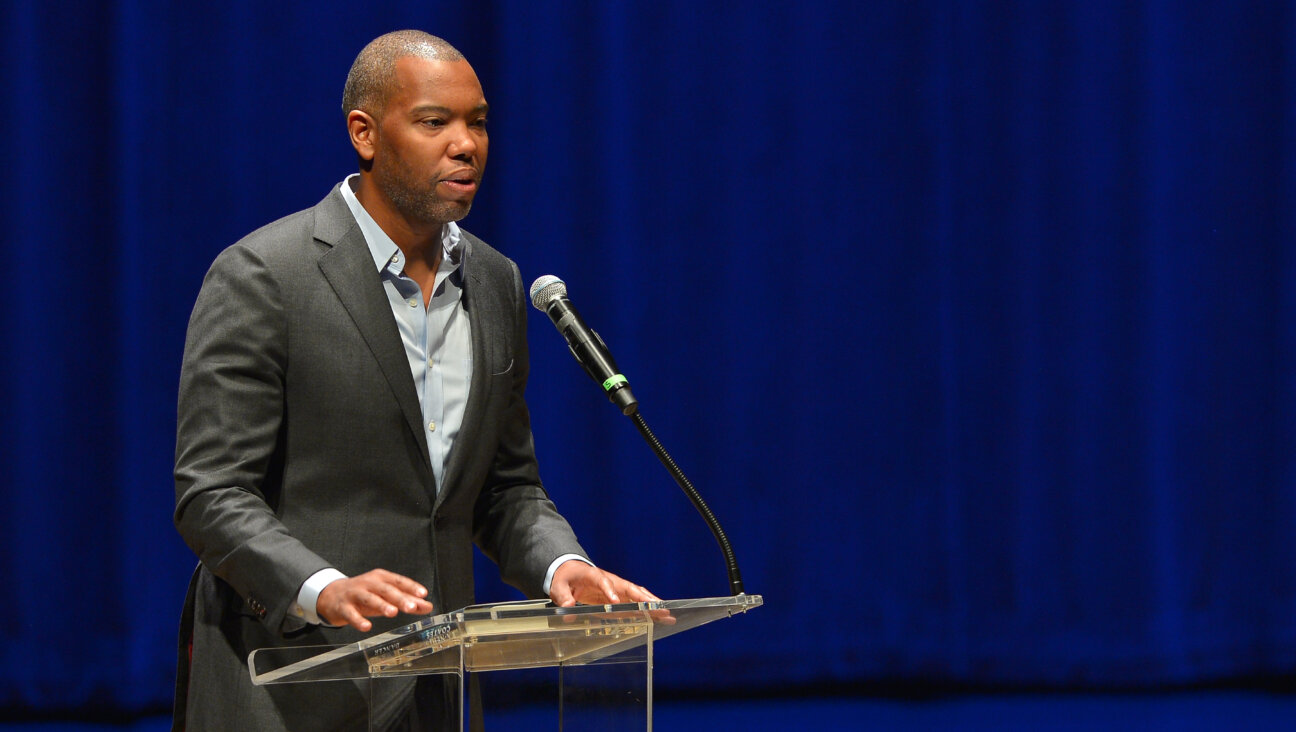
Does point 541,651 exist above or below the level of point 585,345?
below

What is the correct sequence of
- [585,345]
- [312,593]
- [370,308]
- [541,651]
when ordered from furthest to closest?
[370,308]
[585,345]
[312,593]
[541,651]

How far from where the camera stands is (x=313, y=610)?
1.39 metres

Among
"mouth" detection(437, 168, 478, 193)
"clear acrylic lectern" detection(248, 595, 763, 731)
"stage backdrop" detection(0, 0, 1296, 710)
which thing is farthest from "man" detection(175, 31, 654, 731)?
"stage backdrop" detection(0, 0, 1296, 710)

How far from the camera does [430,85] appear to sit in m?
1.67

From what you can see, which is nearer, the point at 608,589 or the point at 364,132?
the point at 608,589

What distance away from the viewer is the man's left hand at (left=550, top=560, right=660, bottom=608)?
1431 mm

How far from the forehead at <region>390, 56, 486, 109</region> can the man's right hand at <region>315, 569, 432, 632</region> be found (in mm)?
636

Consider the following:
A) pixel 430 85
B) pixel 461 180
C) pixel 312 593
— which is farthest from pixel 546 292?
pixel 312 593

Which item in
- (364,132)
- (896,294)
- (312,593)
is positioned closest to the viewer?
(312,593)

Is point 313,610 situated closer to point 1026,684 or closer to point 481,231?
point 481,231

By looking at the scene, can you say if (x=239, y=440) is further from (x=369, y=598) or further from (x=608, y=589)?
(x=608, y=589)

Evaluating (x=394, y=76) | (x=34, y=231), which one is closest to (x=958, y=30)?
(x=394, y=76)

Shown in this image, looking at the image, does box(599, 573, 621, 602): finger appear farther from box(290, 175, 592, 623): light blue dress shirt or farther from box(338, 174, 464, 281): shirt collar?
box(338, 174, 464, 281): shirt collar

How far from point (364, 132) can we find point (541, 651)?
78 cm
